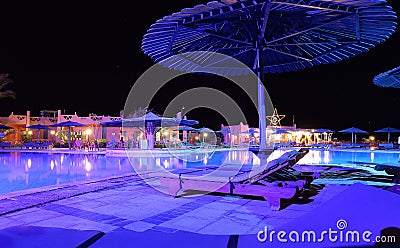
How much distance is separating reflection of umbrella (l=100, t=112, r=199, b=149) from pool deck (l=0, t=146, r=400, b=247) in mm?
12011

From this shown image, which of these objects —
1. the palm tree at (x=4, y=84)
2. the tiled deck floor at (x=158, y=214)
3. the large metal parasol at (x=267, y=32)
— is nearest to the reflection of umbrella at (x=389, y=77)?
the large metal parasol at (x=267, y=32)

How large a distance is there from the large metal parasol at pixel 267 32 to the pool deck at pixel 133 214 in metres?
2.86

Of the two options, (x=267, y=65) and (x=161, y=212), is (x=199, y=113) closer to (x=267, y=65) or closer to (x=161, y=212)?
(x=267, y=65)

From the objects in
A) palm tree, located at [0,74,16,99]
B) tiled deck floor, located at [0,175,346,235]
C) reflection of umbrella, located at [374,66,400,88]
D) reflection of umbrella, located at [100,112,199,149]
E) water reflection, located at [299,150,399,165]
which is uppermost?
palm tree, located at [0,74,16,99]

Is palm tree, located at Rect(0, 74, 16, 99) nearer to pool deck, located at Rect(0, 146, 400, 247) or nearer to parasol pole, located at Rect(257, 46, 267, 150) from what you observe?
pool deck, located at Rect(0, 146, 400, 247)

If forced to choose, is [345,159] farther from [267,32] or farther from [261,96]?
[267,32]

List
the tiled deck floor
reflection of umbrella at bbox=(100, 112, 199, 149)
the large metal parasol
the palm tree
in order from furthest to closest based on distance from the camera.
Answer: the palm tree
reflection of umbrella at bbox=(100, 112, 199, 149)
the large metal parasol
the tiled deck floor

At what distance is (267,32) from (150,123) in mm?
13406

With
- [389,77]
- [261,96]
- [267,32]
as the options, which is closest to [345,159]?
[389,77]

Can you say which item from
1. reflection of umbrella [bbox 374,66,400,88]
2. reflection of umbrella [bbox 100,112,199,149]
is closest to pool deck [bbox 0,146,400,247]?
reflection of umbrella [bbox 374,66,400,88]

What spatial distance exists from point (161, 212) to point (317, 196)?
2700mm

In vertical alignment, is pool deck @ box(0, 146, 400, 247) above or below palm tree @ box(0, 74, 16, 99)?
below

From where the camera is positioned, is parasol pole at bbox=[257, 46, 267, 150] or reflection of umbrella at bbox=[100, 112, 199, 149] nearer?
parasol pole at bbox=[257, 46, 267, 150]

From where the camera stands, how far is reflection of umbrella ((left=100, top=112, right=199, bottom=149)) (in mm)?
18156
